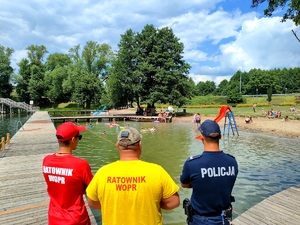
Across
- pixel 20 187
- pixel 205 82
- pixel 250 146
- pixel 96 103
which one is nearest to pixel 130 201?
pixel 20 187

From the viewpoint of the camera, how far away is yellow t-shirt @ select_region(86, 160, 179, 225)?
2.62 metres

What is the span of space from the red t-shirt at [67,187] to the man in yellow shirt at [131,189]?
53 centimetres

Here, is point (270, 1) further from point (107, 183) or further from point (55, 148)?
point (55, 148)

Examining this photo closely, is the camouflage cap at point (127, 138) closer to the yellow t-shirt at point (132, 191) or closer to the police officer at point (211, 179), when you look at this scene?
the yellow t-shirt at point (132, 191)

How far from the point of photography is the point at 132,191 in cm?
261

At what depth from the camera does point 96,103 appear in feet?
242

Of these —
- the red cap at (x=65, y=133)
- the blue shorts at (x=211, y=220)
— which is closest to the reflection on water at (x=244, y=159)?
the blue shorts at (x=211, y=220)

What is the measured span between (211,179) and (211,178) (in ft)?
0.05

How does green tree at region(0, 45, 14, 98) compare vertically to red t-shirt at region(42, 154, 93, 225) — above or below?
above

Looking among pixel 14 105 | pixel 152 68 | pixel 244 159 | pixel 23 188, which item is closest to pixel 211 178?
pixel 23 188

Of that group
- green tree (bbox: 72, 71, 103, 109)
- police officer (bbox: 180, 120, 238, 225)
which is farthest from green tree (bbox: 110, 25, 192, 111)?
police officer (bbox: 180, 120, 238, 225)

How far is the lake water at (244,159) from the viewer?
33.3ft

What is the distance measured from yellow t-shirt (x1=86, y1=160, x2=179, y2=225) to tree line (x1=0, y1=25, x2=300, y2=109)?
1819 inches

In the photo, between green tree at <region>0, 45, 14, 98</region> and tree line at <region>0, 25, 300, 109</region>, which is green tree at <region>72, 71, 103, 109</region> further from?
green tree at <region>0, 45, 14, 98</region>
